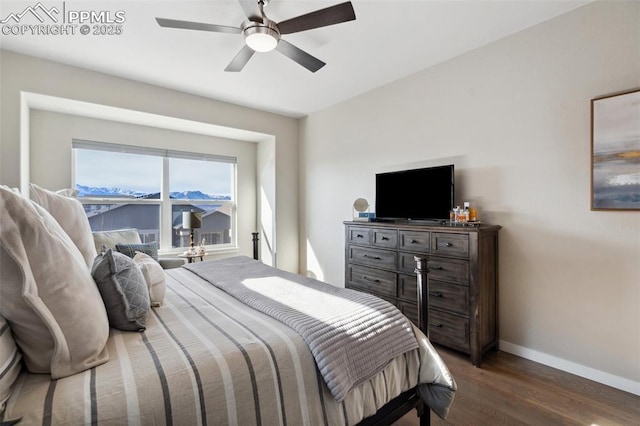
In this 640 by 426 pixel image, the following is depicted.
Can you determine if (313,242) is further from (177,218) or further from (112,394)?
(112,394)

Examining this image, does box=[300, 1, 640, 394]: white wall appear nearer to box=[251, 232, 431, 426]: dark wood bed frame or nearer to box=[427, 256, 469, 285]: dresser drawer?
box=[427, 256, 469, 285]: dresser drawer

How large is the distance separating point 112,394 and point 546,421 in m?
2.19

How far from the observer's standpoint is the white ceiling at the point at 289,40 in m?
2.14


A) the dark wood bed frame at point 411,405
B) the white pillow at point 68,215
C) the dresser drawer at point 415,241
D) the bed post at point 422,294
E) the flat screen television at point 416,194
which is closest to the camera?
the dark wood bed frame at point 411,405

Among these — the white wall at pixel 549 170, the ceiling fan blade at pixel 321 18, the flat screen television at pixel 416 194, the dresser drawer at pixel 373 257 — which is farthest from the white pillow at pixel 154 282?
the white wall at pixel 549 170

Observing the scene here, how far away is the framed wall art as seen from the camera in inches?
75.1

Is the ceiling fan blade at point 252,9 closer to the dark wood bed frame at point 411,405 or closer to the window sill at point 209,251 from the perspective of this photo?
the dark wood bed frame at point 411,405

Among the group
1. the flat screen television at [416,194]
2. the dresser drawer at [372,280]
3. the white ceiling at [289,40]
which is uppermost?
the white ceiling at [289,40]

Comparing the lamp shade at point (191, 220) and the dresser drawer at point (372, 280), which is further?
the lamp shade at point (191, 220)

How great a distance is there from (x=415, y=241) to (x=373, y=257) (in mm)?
536

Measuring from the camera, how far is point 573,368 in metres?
2.15

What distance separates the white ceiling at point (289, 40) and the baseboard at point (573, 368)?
105 inches

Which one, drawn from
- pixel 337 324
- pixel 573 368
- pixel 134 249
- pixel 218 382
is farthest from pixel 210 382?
pixel 573 368

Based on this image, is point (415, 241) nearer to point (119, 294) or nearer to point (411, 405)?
point (411, 405)
